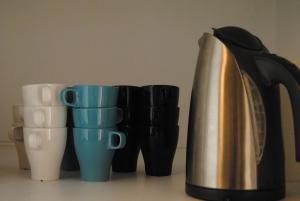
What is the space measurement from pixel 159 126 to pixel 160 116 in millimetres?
20

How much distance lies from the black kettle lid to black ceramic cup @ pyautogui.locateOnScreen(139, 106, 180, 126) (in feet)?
0.76

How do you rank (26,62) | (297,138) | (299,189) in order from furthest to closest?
(26,62), (299,189), (297,138)

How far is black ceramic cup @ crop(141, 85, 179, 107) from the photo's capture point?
78 cm

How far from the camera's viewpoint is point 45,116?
2.38ft

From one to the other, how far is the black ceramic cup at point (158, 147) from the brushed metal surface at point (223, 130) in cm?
19

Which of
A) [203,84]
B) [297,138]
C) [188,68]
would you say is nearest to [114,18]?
[188,68]

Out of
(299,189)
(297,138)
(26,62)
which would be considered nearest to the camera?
(297,138)

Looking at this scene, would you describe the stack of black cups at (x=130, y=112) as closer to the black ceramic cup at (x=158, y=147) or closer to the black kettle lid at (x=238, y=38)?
the black ceramic cup at (x=158, y=147)

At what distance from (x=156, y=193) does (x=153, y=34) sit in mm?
773

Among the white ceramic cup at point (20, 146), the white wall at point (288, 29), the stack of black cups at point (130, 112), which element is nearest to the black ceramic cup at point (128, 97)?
the stack of black cups at point (130, 112)

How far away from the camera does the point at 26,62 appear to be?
129 centimetres

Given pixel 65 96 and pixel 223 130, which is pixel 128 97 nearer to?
pixel 65 96

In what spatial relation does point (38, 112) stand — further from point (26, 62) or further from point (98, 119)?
point (26, 62)

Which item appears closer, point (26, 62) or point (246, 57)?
point (246, 57)
